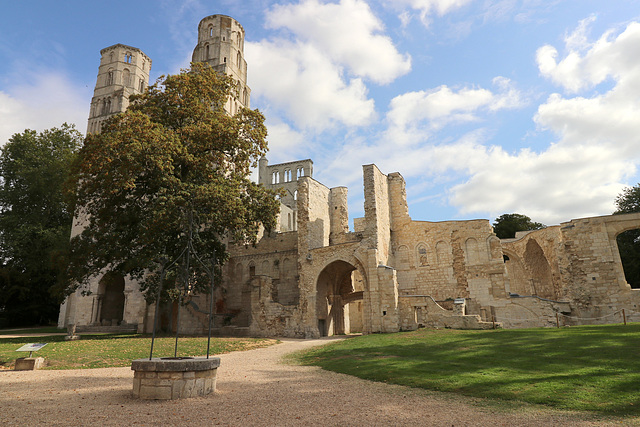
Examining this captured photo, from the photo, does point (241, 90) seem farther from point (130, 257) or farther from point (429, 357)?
point (429, 357)

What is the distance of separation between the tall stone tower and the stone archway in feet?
67.9

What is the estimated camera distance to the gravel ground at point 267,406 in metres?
5.48

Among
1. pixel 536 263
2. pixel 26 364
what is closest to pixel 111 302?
pixel 26 364

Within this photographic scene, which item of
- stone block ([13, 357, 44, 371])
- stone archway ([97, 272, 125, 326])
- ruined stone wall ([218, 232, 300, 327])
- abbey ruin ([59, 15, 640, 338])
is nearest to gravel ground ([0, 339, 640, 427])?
stone block ([13, 357, 44, 371])

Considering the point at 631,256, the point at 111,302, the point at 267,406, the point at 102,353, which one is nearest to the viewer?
the point at 267,406

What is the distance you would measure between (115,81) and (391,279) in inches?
1693

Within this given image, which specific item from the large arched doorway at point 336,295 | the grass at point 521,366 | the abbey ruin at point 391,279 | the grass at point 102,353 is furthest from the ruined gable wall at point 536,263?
the grass at point 102,353

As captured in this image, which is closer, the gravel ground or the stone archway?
the gravel ground

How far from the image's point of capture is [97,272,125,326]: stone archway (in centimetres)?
3047

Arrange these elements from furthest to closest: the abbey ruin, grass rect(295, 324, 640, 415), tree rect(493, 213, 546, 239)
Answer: tree rect(493, 213, 546, 239)
the abbey ruin
grass rect(295, 324, 640, 415)

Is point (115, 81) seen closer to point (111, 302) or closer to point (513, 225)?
point (111, 302)

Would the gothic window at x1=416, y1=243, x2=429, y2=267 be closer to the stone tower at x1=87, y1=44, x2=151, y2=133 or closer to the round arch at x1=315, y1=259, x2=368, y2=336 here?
the round arch at x1=315, y1=259, x2=368, y2=336

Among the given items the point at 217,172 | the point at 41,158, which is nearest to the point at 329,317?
the point at 217,172

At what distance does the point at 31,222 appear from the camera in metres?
32.4
